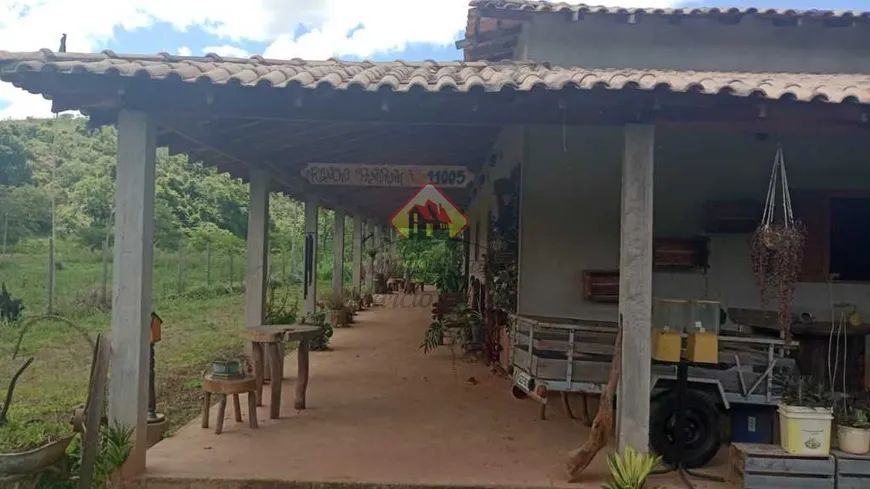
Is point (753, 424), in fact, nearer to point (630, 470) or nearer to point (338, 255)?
point (630, 470)

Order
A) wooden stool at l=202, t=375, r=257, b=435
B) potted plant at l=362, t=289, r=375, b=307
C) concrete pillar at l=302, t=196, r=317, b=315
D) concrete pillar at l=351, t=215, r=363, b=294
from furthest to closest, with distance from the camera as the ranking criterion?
concrete pillar at l=351, t=215, r=363, b=294 < potted plant at l=362, t=289, r=375, b=307 < concrete pillar at l=302, t=196, r=317, b=315 < wooden stool at l=202, t=375, r=257, b=435

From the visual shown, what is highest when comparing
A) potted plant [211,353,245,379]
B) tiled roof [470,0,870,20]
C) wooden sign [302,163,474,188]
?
tiled roof [470,0,870,20]

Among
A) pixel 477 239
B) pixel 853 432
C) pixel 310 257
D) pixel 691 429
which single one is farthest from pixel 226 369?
pixel 477 239

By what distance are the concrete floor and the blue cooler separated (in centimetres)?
38

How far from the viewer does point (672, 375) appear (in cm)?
552

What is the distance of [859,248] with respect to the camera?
701 cm

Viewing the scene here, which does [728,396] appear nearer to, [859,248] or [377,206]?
[859,248]

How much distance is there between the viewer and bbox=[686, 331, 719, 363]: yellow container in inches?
202

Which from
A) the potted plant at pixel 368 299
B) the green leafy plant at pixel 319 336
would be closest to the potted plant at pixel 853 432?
the green leafy plant at pixel 319 336

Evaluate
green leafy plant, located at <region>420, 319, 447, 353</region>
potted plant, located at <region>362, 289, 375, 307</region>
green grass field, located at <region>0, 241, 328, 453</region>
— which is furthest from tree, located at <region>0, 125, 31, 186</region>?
green leafy plant, located at <region>420, 319, 447, 353</region>

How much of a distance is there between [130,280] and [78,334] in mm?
8413

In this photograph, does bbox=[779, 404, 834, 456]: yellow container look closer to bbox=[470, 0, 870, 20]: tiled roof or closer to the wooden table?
the wooden table

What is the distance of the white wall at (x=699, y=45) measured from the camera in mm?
8312

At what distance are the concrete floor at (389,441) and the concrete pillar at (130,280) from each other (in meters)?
0.50
